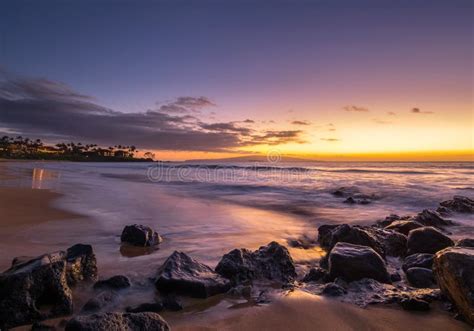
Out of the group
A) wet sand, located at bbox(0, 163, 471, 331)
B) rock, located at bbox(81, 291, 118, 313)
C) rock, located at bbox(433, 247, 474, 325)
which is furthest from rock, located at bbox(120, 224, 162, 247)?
rock, located at bbox(433, 247, 474, 325)

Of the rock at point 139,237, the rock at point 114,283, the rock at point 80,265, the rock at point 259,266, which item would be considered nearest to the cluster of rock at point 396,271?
the rock at point 259,266

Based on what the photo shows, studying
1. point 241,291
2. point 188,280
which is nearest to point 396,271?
point 241,291

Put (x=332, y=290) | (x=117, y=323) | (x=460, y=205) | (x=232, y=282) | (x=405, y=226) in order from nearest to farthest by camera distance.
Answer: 1. (x=117, y=323)
2. (x=332, y=290)
3. (x=232, y=282)
4. (x=405, y=226)
5. (x=460, y=205)

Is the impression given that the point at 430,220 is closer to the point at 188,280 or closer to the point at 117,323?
the point at 188,280

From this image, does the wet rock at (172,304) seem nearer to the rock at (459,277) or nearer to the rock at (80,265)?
the rock at (80,265)

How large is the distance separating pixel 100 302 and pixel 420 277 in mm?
3805

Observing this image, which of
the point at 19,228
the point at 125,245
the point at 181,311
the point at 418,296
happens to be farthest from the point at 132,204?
the point at 418,296

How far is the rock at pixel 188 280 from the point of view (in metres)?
3.54

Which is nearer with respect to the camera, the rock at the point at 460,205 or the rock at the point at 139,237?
the rock at the point at 139,237

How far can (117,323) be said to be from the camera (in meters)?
2.41

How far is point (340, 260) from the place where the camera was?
4164 millimetres

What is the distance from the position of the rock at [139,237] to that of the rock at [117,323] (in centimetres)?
305

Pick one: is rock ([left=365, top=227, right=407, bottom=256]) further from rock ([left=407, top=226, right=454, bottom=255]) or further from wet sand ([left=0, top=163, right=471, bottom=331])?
wet sand ([left=0, top=163, right=471, bottom=331])

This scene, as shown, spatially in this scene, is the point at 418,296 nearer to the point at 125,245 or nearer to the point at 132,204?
the point at 125,245
